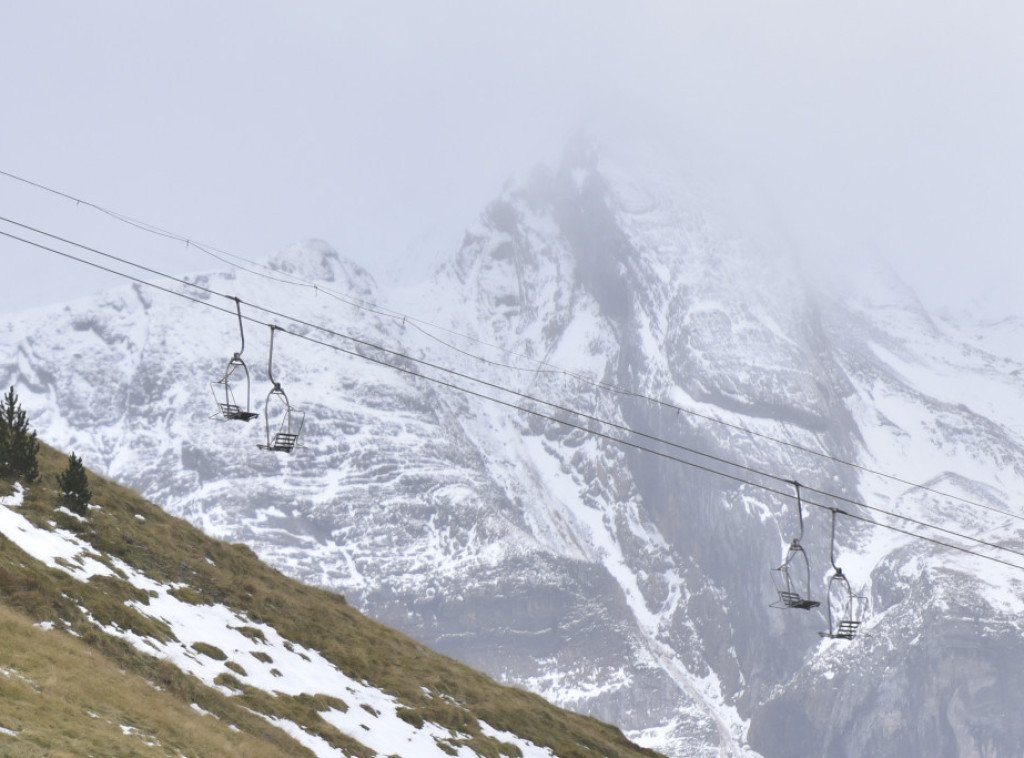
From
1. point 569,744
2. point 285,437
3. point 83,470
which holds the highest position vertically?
point 285,437

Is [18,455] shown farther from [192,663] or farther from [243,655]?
[192,663]

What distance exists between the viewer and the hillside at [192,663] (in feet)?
99.1

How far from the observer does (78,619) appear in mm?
36438

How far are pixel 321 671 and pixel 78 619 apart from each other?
13.4 meters

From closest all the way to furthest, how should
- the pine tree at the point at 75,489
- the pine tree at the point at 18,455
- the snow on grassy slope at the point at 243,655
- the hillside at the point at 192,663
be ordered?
the hillside at the point at 192,663 < the snow on grassy slope at the point at 243,655 < the pine tree at the point at 18,455 < the pine tree at the point at 75,489

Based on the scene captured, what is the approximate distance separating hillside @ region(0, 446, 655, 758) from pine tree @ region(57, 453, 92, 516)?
512 millimetres

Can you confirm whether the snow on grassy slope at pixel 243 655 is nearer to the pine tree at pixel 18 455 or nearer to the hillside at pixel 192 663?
the hillside at pixel 192 663

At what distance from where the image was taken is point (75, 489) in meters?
47.3

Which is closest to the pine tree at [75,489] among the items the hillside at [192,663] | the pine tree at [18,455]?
the hillside at [192,663]

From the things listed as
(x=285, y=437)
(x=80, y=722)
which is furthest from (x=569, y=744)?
(x=80, y=722)

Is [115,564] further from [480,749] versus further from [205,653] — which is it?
[480,749]

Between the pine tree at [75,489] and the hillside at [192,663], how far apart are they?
0.51 meters

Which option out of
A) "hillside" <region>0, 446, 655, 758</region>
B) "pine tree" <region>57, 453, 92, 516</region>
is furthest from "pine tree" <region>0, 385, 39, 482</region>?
"pine tree" <region>57, 453, 92, 516</region>

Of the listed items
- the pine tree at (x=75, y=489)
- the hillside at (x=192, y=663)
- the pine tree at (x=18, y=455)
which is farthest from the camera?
the pine tree at (x=75, y=489)
